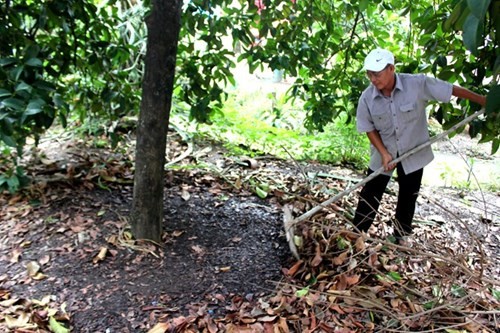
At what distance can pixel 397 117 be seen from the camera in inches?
103

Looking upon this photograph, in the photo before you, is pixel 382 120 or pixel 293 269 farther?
pixel 382 120

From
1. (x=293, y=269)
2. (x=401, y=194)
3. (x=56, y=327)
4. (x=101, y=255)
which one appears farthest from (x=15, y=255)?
(x=401, y=194)

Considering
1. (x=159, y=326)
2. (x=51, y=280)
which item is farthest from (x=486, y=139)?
(x=51, y=280)

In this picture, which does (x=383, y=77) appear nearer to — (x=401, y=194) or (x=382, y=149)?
(x=382, y=149)

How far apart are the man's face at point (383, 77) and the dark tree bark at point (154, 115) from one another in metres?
1.17

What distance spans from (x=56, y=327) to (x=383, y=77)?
7.28 ft

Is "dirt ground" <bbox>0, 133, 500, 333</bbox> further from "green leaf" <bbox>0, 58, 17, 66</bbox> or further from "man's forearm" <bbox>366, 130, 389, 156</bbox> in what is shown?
"green leaf" <bbox>0, 58, 17, 66</bbox>

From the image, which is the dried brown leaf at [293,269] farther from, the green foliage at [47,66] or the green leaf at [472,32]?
the green leaf at [472,32]

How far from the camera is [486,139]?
245 cm

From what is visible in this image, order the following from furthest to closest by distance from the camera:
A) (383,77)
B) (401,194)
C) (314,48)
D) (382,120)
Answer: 1. (314,48)
2. (401,194)
3. (382,120)
4. (383,77)

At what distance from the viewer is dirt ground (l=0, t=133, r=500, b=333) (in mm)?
2164

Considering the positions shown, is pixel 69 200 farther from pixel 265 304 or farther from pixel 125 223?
pixel 265 304

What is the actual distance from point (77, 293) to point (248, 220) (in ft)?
4.12

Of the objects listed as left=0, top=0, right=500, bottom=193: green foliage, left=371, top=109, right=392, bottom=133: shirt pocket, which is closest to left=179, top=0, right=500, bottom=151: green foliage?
left=0, top=0, right=500, bottom=193: green foliage
